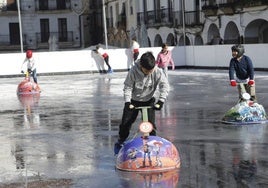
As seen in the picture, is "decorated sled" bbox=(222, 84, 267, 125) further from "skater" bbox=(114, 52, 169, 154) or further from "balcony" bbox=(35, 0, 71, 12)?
"balcony" bbox=(35, 0, 71, 12)

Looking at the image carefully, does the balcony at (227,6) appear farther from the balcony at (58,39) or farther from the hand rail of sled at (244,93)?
the balcony at (58,39)

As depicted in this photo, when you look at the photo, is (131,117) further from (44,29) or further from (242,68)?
(44,29)

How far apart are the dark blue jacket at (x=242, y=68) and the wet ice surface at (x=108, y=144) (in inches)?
37.0

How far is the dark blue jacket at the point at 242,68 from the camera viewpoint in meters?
11.1

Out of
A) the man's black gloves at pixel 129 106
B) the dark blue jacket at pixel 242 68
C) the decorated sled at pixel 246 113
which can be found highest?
the dark blue jacket at pixel 242 68

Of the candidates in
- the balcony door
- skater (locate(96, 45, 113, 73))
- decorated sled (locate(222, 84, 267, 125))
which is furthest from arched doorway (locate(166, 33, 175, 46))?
decorated sled (locate(222, 84, 267, 125))

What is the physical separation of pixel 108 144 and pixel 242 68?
3105 millimetres

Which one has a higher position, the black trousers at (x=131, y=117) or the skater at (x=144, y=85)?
the skater at (x=144, y=85)

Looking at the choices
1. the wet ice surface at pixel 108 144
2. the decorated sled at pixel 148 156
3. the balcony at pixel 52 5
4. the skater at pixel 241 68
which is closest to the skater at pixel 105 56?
the wet ice surface at pixel 108 144

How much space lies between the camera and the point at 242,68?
1118cm

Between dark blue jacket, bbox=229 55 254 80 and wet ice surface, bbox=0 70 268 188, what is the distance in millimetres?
940

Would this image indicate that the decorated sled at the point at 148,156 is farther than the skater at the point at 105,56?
No

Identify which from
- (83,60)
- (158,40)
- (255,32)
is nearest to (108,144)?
(83,60)

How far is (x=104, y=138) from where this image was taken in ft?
33.2
